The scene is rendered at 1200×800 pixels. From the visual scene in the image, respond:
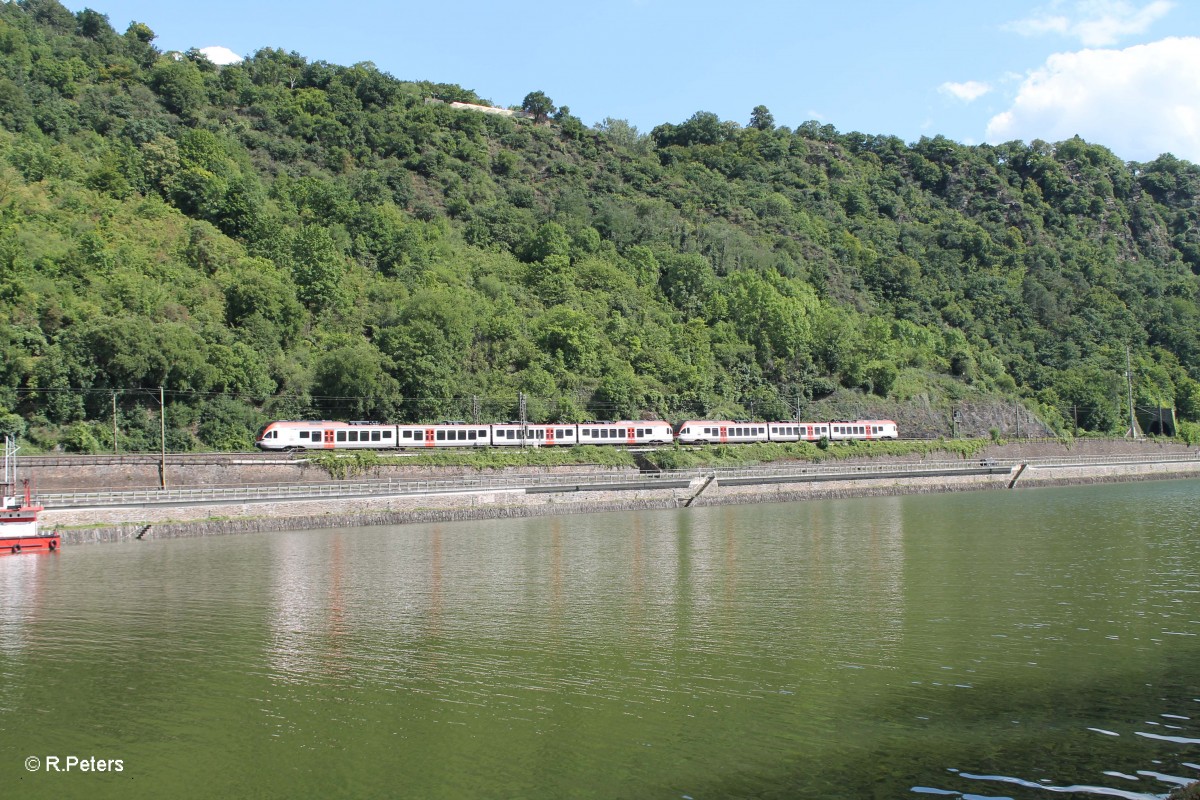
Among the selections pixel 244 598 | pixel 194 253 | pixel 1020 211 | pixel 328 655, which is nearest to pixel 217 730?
pixel 328 655

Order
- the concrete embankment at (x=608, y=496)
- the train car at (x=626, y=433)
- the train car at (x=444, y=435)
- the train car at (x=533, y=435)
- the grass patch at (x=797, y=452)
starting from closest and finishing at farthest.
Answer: the concrete embankment at (x=608, y=496)
the train car at (x=444, y=435)
the train car at (x=533, y=435)
the grass patch at (x=797, y=452)
the train car at (x=626, y=433)

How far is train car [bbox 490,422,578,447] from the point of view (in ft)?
193

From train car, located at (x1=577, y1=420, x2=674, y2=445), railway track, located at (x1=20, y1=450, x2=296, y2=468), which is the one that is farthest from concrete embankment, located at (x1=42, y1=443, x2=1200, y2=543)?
railway track, located at (x1=20, y1=450, x2=296, y2=468)

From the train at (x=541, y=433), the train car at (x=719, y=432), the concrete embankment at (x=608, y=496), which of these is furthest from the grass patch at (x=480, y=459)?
the train car at (x=719, y=432)

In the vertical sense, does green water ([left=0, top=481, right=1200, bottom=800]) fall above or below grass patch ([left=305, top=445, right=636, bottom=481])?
below

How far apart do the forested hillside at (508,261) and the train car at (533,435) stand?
5.97m

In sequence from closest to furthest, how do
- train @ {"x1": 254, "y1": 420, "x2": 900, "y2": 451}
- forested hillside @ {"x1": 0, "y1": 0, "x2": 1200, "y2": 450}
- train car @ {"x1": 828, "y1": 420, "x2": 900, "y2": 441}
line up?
1. train @ {"x1": 254, "y1": 420, "x2": 900, "y2": 451}
2. forested hillside @ {"x1": 0, "y1": 0, "x2": 1200, "y2": 450}
3. train car @ {"x1": 828, "y1": 420, "x2": 900, "y2": 441}

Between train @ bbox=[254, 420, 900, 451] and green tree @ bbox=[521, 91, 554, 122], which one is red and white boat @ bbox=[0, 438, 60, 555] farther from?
green tree @ bbox=[521, 91, 554, 122]

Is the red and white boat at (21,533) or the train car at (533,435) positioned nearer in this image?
the red and white boat at (21,533)

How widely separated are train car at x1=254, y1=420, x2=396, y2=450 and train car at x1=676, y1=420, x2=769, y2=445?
70.6 ft

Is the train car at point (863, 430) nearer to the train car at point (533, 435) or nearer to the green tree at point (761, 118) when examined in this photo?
the train car at point (533, 435)

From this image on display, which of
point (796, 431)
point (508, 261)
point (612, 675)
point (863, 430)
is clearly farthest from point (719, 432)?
point (612, 675)

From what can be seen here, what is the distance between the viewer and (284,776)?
446 inches

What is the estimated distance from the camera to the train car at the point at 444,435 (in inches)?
2162
